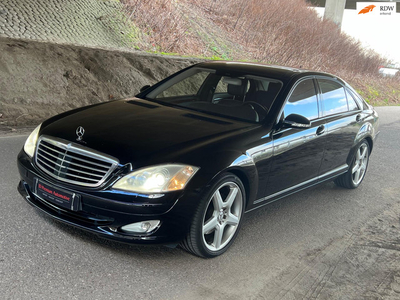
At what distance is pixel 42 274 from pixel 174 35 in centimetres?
1454

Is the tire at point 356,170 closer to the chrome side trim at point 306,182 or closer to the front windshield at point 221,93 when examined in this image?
the chrome side trim at point 306,182

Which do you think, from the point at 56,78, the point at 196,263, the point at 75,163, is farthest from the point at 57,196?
the point at 56,78

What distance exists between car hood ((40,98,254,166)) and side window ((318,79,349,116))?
4.65ft

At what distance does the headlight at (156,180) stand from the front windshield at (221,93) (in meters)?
1.34

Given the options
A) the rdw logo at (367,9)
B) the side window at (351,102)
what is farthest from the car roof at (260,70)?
the rdw logo at (367,9)

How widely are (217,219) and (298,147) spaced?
4.44 ft

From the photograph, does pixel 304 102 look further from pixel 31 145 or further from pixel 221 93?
pixel 31 145

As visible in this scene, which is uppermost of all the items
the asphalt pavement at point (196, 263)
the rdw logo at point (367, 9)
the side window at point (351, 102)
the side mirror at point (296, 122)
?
the rdw logo at point (367, 9)

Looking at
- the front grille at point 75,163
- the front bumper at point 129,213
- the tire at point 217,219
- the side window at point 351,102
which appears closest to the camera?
the front bumper at point 129,213

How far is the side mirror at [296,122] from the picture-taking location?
15.6ft

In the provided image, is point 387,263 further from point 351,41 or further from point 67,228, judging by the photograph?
point 351,41

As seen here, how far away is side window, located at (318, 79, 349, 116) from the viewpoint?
5.60 m

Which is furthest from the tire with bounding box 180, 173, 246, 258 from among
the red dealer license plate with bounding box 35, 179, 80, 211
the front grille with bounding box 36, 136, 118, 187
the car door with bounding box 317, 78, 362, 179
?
the car door with bounding box 317, 78, 362, 179

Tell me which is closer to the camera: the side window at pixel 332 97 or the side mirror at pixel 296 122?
the side mirror at pixel 296 122
